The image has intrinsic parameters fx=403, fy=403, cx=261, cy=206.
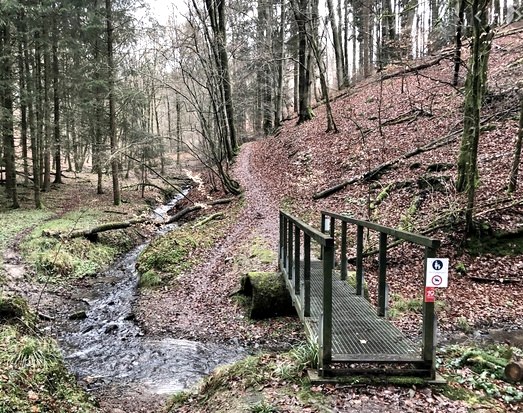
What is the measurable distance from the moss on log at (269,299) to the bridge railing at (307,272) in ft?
1.25

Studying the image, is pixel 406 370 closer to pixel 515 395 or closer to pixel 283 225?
pixel 515 395

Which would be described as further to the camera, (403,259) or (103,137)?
(103,137)

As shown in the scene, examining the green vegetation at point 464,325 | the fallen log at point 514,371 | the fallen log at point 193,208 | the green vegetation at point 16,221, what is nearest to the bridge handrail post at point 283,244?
the green vegetation at point 464,325

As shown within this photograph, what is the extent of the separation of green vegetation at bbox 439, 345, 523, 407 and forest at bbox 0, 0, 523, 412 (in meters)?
0.02

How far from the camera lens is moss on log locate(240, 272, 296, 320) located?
26.7 feet

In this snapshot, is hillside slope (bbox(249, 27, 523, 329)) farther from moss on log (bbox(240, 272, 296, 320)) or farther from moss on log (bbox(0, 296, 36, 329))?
moss on log (bbox(0, 296, 36, 329))

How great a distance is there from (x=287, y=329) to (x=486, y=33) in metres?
7.43

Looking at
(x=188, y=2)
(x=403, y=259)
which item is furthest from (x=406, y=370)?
(x=188, y=2)

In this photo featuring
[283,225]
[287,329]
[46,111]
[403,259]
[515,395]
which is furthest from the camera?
[46,111]

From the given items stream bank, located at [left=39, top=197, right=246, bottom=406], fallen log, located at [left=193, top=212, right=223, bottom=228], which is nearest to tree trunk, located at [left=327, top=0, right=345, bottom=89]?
fallen log, located at [left=193, top=212, right=223, bottom=228]

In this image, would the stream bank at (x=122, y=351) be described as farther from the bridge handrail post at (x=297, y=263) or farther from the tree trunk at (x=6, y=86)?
the tree trunk at (x=6, y=86)

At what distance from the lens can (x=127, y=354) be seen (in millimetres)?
7219

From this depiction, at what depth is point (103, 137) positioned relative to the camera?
23188mm

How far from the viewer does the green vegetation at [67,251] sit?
435 inches
